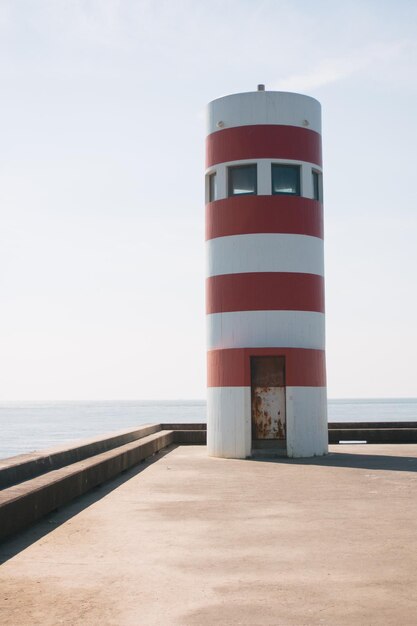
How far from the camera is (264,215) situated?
19.3 m

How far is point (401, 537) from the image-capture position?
8734mm

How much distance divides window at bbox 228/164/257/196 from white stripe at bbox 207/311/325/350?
9.38 feet

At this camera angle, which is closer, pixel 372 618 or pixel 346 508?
pixel 372 618

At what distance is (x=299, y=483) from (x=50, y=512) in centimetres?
477

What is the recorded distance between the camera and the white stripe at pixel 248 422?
1905 centimetres

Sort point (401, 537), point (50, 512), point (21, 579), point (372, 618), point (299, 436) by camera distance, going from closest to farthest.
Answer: point (372, 618), point (21, 579), point (401, 537), point (50, 512), point (299, 436)

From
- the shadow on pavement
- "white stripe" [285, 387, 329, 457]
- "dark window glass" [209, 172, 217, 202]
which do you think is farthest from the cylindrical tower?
the shadow on pavement

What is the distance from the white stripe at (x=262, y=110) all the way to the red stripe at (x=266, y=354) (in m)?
5.31

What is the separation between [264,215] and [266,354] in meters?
3.18

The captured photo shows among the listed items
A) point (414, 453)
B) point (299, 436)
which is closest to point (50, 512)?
point (299, 436)

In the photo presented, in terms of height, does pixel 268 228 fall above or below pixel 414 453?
above

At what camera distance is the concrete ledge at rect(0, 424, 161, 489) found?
37.4 ft

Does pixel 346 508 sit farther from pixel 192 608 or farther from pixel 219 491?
pixel 192 608

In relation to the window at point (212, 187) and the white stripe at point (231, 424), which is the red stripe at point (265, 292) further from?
the window at point (212, 187)
